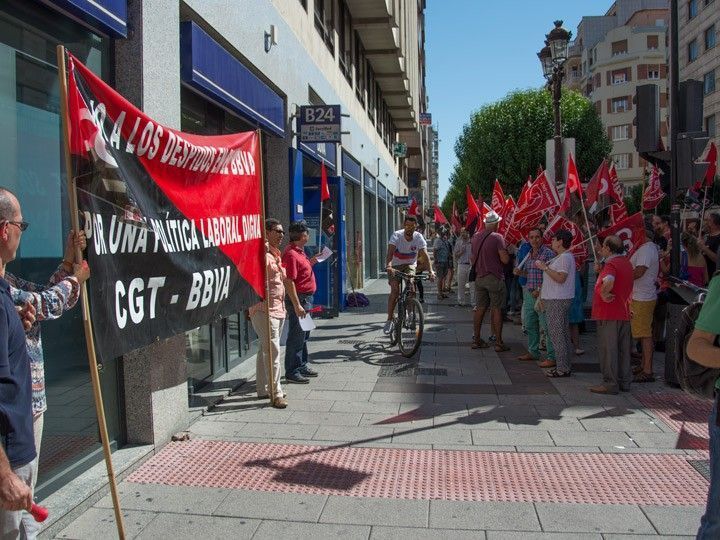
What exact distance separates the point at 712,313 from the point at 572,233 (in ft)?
23.1

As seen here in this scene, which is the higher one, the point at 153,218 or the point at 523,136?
the point at 523,136

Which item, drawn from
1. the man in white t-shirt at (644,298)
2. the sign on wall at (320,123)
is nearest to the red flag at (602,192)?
the man in white t-shirt at (644,298)

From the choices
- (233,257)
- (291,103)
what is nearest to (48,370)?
(233,257)

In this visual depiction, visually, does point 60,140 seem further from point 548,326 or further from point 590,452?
point 548,326

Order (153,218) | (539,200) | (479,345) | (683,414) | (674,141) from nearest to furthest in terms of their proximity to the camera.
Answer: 1. (153,218)
2. (683,414)
3. (674,141)
4. (479,345)
5. (539,200)

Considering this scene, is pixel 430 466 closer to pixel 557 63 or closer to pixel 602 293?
pixel 602 293

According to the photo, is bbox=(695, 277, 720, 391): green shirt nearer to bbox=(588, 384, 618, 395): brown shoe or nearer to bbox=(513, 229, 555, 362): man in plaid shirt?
bbox=(588, 384, 618, 395): brown shoe

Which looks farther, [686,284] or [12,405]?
[686,284]

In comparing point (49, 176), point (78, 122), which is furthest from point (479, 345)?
point (78, 122)

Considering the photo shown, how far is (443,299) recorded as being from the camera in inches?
712

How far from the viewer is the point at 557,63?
1401 cm

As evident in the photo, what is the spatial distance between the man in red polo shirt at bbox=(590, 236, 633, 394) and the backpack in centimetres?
390

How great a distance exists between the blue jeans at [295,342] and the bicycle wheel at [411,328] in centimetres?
177

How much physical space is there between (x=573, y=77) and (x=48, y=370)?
87.2 metres
